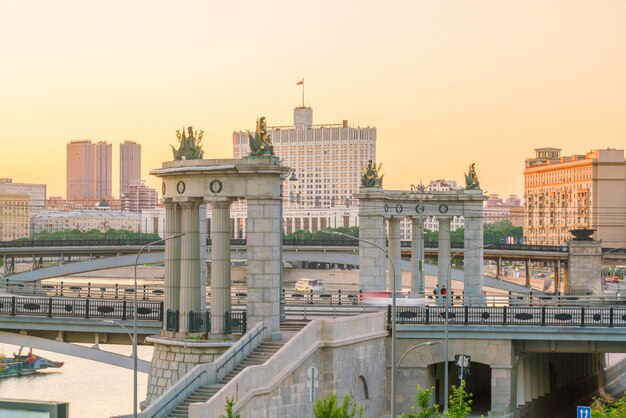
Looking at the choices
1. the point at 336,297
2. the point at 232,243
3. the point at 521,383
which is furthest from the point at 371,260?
the point at 232,243

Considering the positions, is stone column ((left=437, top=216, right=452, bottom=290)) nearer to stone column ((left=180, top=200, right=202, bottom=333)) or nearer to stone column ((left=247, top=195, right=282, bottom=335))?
stone column ((left=247, top=195, right=282, bottom=335))

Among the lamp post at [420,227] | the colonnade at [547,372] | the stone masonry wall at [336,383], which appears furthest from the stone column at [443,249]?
the stone masonry wall at [336,383]

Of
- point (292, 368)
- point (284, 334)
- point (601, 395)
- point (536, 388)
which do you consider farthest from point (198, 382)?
point (601, 395)

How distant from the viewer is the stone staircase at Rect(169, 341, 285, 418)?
47250 mm

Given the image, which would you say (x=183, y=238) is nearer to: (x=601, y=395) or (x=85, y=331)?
(x=85, y=331)

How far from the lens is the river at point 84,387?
88312 millimetres

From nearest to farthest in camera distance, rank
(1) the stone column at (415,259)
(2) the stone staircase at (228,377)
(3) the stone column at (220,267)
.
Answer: (2) the stone staircase at (228,377), (3) the stone column at (220,267), (1) the stone column at (415,259)

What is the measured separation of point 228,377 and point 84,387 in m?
56.8

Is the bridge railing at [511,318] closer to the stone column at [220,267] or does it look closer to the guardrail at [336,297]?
the guardrail at [336,297]

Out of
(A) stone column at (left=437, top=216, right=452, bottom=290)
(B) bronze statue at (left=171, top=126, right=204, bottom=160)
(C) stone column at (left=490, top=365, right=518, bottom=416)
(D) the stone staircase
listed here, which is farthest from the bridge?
(D) the stone staircase

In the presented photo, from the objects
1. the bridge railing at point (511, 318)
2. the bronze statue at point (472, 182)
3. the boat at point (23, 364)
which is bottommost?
the boat at point (23, 364)

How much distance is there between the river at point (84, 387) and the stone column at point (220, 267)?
30.4 m

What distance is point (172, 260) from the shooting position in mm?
54906

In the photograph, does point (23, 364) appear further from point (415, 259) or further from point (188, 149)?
point (188, 149)
